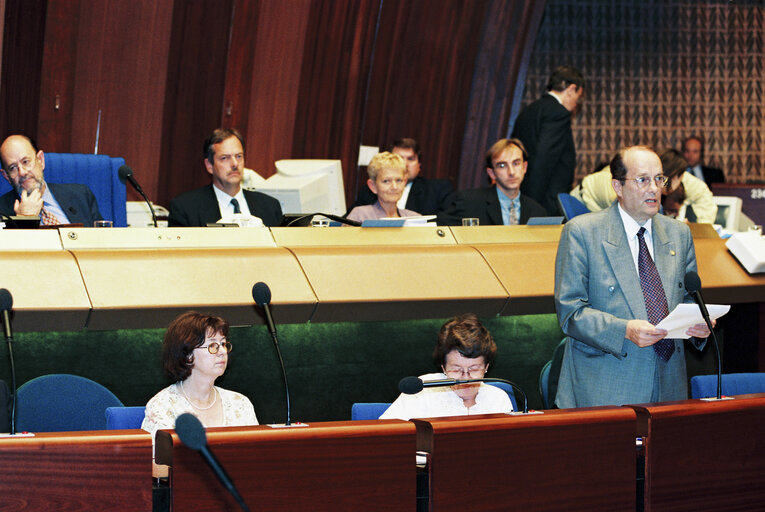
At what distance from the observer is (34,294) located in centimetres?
320

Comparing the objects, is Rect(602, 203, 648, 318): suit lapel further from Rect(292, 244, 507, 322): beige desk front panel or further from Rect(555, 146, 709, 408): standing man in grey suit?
Rect(292, 244, 507, 322): beige desk front panel

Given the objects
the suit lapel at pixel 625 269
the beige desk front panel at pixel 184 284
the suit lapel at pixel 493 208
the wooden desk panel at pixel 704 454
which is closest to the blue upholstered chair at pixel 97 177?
the beige desk front panel at pixel 184 284

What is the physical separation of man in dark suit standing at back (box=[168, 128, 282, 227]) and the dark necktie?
6.63 feet

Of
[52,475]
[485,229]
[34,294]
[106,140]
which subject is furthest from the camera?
[106,140]

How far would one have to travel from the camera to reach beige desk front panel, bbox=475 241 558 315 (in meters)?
3.85

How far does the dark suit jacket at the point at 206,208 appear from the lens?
449 cm

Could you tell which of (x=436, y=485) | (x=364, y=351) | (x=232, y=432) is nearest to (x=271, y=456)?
(x=232, y=432)

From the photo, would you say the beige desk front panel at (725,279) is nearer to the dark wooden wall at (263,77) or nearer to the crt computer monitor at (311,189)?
the crt computer monitor at (311,189)

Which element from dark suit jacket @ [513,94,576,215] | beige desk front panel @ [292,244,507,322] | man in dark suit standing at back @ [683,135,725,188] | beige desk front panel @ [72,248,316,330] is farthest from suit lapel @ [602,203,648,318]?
man in dark suit standing at back @ [683,135,725,188]

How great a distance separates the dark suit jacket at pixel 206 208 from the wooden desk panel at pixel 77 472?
2.62m

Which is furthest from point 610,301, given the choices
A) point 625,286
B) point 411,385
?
point 411,385

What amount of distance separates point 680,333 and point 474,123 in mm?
5496

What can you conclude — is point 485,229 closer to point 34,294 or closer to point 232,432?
point 34,294

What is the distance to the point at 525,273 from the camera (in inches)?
156
